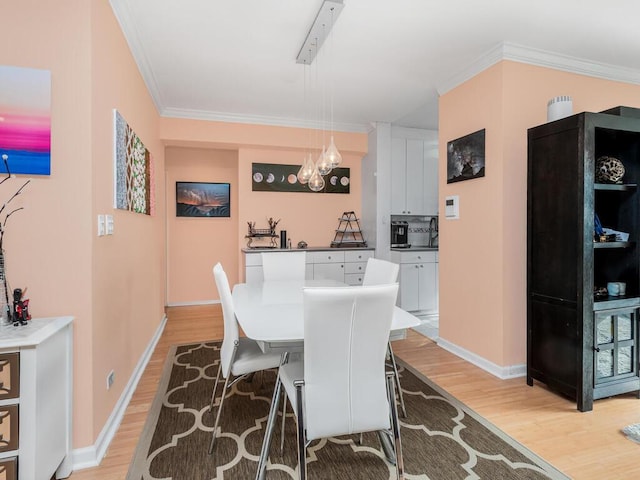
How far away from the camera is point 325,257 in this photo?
4668 mm

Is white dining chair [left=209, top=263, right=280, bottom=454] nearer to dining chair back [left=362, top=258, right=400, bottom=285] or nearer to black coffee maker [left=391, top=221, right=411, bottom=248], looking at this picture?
dining chair back [left=362, top=258, right=400, bottom=285]

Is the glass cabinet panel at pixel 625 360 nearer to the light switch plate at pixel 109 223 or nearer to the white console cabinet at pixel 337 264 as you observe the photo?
the white console cabinet at pixel 337 264

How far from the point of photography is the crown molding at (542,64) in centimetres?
273

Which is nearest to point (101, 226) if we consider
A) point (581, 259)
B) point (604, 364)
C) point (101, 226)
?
point (101, 226)

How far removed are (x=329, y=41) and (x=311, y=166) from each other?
970 mm

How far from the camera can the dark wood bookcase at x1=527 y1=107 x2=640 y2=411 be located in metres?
2.26

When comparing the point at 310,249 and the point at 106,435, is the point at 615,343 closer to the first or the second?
the point at 310,249

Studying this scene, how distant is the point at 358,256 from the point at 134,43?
11.1ft

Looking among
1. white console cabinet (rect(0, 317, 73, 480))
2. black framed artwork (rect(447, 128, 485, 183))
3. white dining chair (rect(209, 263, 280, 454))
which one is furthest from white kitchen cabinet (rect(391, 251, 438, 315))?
white console cabinet (rect(0, 317, 73, 480))

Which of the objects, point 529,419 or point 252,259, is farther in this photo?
point 252,259

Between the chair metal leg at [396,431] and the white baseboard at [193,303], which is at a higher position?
the chair metal leg at [396,431]

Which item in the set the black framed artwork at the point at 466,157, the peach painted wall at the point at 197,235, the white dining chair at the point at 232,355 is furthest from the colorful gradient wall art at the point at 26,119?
the peach painted wall at the point at 197,235

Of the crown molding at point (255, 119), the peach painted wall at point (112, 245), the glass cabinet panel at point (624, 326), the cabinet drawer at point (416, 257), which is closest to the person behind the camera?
the peach painted wall at point (112, 245)

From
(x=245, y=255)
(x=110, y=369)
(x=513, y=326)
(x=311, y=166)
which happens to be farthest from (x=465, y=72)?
(x=110, y=369)
